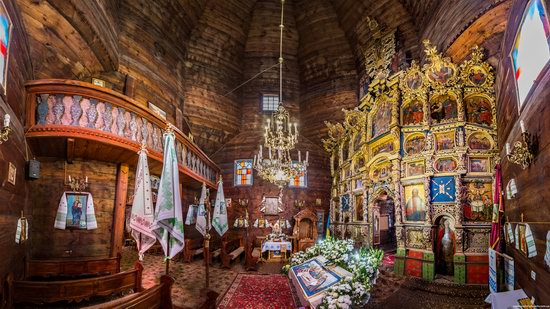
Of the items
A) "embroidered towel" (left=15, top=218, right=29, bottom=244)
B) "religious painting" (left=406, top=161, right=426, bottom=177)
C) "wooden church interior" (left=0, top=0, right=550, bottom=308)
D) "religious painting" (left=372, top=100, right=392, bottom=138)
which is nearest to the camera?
"wooden church interior" (left=0, top=0, right=550, bottom=308)

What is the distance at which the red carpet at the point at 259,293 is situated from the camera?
740 centimetres

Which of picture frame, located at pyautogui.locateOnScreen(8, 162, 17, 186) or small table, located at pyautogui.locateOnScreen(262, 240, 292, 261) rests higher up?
picture frame, located at pyautogui.locateOnScreen(8, 162, 17, 186)

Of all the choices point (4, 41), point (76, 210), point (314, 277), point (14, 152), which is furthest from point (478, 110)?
point (76, 210)

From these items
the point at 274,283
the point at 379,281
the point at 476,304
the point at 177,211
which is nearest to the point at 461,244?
the point at 476,304

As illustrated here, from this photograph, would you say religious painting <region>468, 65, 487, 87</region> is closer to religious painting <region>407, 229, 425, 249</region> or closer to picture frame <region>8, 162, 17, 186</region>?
religious painting <region>407, 229, 425, 249</region>

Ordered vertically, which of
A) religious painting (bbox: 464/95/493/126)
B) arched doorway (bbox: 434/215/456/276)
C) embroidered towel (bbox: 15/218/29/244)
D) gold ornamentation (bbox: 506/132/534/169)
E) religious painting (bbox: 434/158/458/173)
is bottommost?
arched doorway (bbox: 434/215/456/276)

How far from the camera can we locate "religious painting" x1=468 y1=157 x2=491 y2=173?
9.65 metres

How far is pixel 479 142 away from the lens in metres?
9.85

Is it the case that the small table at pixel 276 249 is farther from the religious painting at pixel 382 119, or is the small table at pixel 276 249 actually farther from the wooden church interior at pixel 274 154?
the religious painting at pixel 382 119

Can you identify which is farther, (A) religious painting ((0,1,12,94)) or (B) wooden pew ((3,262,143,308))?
(B) wooden pew ((3,262,143,308))

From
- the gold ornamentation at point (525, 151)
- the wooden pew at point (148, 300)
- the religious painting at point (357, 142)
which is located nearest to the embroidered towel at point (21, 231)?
the wooden pew at point (148, 300)

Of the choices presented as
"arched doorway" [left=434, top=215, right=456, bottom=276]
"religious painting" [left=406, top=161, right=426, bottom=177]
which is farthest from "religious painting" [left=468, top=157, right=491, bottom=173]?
"arched doorway" [left=434, top=215, right=456, bottom=276]

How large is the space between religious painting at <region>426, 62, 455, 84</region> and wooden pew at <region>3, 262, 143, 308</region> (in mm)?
11410

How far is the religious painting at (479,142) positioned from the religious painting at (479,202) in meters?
1.19
